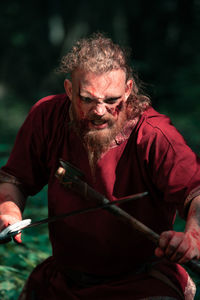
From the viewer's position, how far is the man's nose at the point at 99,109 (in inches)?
104

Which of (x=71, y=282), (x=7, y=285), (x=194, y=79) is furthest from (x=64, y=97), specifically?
(x=194, y=79)

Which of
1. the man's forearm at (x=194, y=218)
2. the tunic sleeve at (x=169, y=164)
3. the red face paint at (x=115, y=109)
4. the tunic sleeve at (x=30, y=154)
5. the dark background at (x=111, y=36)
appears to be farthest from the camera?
the dark background at (x=111, y=36)

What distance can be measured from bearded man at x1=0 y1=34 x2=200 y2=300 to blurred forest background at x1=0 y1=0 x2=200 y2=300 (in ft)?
13.8

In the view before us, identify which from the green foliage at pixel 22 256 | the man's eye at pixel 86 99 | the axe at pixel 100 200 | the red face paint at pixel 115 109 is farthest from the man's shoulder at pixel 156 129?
the green foliage at pixel 22 256

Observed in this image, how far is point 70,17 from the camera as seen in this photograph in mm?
9312

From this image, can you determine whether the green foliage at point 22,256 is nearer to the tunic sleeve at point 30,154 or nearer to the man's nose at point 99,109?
the tunic sleeve at point 30,154

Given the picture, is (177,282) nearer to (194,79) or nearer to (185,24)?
(194,79)

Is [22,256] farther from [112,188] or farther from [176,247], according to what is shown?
[176,247]

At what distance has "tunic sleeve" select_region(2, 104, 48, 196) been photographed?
116 inches

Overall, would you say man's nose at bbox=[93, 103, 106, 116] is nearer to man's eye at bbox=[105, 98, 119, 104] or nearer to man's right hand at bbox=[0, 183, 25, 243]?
man's eye at bbox=[105, 98, 119, 104]

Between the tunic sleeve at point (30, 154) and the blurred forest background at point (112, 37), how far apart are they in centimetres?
413

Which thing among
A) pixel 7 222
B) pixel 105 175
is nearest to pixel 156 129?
pixel 105 175

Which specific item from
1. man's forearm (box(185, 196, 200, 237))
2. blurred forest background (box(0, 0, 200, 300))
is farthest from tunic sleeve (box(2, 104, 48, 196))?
blurred forest background (box(0, 0, 200, 300))

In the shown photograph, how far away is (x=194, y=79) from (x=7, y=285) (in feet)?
18.6
